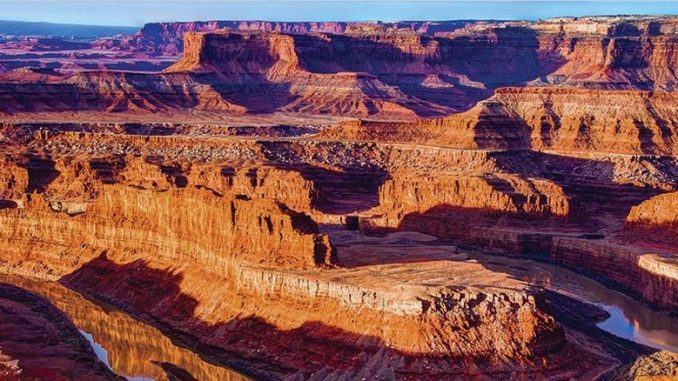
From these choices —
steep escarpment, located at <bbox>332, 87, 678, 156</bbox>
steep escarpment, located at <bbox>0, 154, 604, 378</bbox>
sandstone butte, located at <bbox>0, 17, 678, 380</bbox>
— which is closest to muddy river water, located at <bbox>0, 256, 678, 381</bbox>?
sandstone butte, located at <bbox>0, 17, 678, 380</bbox>

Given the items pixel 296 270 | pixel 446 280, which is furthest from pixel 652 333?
pixel 296 270

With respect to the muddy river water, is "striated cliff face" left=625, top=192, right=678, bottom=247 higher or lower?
higher

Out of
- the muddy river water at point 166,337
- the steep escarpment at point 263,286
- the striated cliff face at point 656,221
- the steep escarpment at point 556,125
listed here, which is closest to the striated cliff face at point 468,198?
the striated cliff face at point 656,221

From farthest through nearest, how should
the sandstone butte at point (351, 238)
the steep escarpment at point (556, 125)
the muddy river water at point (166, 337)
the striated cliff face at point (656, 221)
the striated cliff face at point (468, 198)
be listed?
the steep escarpment at point (556, 125) < the striated cliff face at point (468, 198) < the striated cliff face at point (656, 221) < the muddy river water at point (166, 337) < the sandstone butte at point (351, 238)

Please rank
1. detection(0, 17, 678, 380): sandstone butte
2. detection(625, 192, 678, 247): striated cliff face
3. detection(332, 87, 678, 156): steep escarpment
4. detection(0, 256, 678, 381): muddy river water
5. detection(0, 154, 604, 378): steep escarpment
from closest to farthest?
detection(0, 154, 604, 378): steep escarpment < detection(0, 17, 678, 380): sandstone butte < detection(0, 256, 678, 381): muddy river water < detection(625, 192, 678, 247): striated cliff face < detection(332, 87, 678, 156): steep escarpment

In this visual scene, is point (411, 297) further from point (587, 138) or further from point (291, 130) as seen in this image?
point (291, 130)

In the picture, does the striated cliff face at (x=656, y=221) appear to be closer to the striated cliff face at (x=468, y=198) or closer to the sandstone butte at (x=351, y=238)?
the sandstone butte at (x=351, y=238)

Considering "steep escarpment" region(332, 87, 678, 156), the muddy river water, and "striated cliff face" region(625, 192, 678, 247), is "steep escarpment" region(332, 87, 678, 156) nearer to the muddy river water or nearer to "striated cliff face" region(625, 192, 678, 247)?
"striated cliff face" region(625, 192, 678, 247)
